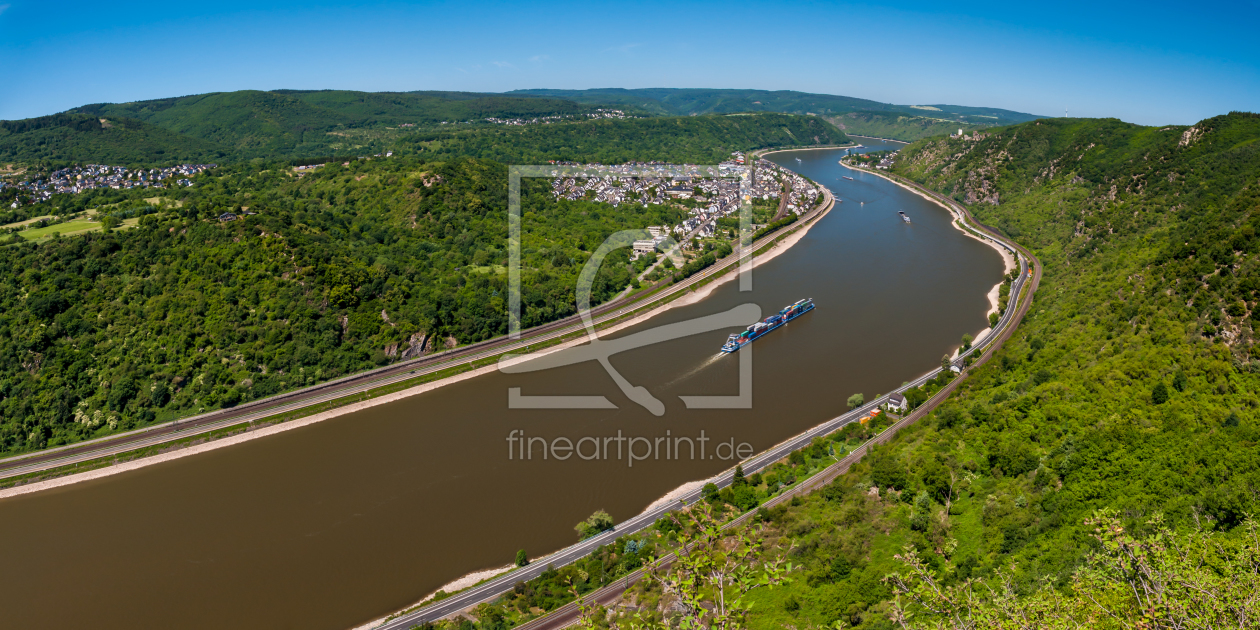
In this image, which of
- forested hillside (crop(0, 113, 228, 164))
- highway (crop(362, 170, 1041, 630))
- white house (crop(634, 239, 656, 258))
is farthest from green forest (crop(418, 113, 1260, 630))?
forested hillside (crop(0, 113, 228, 164))

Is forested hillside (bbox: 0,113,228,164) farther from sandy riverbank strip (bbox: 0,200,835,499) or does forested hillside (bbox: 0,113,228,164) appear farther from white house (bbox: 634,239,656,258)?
sandy riverbank strip (bbox: 0,200,835,499)

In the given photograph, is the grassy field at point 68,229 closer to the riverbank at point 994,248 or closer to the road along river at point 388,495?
the road along river at point 388,495

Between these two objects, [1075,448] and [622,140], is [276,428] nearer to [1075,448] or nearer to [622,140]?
[1075,448]

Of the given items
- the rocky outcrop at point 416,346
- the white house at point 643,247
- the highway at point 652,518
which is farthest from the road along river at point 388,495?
the white house at point 643,247

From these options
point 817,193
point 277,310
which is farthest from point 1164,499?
point 817,193

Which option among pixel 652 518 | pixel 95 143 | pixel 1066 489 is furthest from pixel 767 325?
pixel 95 143
